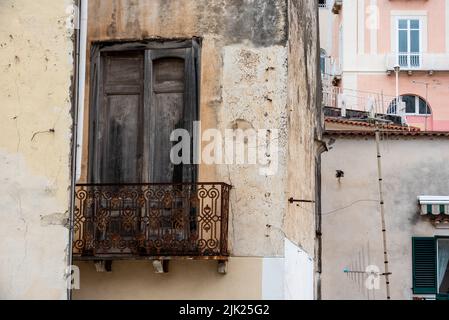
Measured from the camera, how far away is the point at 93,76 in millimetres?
17609

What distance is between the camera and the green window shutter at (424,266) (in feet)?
80.0

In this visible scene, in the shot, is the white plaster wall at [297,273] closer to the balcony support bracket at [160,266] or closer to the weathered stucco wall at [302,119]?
the weathered stucco wall at [302,119]

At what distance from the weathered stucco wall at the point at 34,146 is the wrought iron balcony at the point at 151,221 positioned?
1473 millimetres

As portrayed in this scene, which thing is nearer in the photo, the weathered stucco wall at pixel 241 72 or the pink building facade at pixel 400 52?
the weathered stucco wall at pixel 241 72

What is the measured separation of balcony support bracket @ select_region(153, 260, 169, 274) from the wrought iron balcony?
129 mm

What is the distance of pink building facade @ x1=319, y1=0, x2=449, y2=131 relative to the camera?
51.1 meters

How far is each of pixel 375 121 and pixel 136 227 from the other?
1097 cm

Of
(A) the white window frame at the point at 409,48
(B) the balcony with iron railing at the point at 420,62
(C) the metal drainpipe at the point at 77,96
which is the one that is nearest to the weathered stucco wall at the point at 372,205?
(C) the metal drainpipe at the point at 77,96

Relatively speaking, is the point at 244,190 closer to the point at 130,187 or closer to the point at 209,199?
the point at 209,199

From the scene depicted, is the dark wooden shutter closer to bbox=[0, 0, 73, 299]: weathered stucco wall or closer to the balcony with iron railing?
bbox=[0, 0, 73, 299]: weathered stucco wall

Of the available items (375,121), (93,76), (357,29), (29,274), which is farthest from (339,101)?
(29,274)

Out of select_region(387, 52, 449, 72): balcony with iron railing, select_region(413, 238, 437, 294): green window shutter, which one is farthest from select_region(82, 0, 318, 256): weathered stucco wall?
select_region(387, 52, 449, 72): balcony with iron railing

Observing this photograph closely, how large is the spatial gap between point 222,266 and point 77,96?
120 inches

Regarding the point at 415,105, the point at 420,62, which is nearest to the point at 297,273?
the point at 415,105
